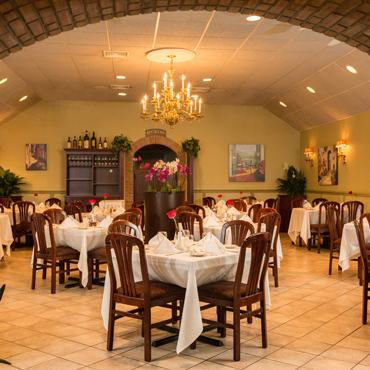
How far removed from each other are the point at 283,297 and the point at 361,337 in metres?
1.49

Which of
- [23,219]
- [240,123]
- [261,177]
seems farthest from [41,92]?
[261,177]

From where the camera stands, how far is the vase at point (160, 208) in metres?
7.87

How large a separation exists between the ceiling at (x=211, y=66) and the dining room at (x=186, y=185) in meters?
0.05

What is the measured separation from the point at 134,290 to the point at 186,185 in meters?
9.18

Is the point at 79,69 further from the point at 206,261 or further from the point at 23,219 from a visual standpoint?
the point at 206,261

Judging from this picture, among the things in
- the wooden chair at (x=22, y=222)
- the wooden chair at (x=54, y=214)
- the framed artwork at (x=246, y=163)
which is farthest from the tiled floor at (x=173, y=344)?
the framed artwork at (x=246, y=163)

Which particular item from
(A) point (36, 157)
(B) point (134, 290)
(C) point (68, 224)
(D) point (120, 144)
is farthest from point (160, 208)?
(A) point (36, 157)

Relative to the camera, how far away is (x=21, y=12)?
280cm

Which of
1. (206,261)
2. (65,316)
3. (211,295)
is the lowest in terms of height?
(65,316)

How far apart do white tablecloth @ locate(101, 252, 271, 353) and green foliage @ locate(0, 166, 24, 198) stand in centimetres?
845

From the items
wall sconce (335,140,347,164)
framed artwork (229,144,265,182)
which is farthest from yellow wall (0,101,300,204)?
wall sconce (335,140,347,164)

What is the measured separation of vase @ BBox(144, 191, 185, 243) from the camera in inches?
310

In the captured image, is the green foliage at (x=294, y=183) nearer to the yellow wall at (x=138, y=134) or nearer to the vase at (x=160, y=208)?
the yellow wall at (x=138, y=134)

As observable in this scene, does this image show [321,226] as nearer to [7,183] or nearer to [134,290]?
[134,290]
